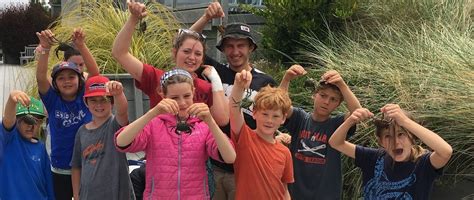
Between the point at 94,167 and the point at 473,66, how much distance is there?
2958mm

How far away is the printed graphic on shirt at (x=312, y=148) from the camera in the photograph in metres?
2.91

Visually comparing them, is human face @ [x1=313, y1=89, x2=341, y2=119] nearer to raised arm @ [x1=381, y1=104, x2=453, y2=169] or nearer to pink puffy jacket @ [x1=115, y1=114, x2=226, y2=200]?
raised arm @ [x1=381, y1=104, x2=453, y2=169]

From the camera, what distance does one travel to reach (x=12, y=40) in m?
22.4

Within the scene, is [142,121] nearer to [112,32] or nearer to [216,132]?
[216,132]

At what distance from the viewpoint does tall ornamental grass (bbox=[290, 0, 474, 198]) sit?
3.50 m

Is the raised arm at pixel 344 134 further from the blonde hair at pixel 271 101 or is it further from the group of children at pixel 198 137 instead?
the blonde hair at pixel 271 101

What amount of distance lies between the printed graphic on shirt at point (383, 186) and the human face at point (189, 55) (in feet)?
3.74

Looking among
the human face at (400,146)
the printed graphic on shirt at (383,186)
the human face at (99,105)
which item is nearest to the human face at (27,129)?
the human face at (99,105)

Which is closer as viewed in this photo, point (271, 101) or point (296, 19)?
point (271, 101)

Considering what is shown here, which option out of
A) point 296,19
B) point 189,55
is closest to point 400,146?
point 189,55

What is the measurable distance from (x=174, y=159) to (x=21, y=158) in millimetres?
1160

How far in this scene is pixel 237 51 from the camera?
3092 mm

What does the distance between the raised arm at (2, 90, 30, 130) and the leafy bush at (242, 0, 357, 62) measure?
387cm

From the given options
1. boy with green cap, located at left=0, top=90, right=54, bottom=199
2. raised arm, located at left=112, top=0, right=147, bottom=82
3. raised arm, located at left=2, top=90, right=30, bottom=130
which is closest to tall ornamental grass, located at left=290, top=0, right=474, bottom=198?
raised arm, located at left=112, top=0, right=147, bottom=82
